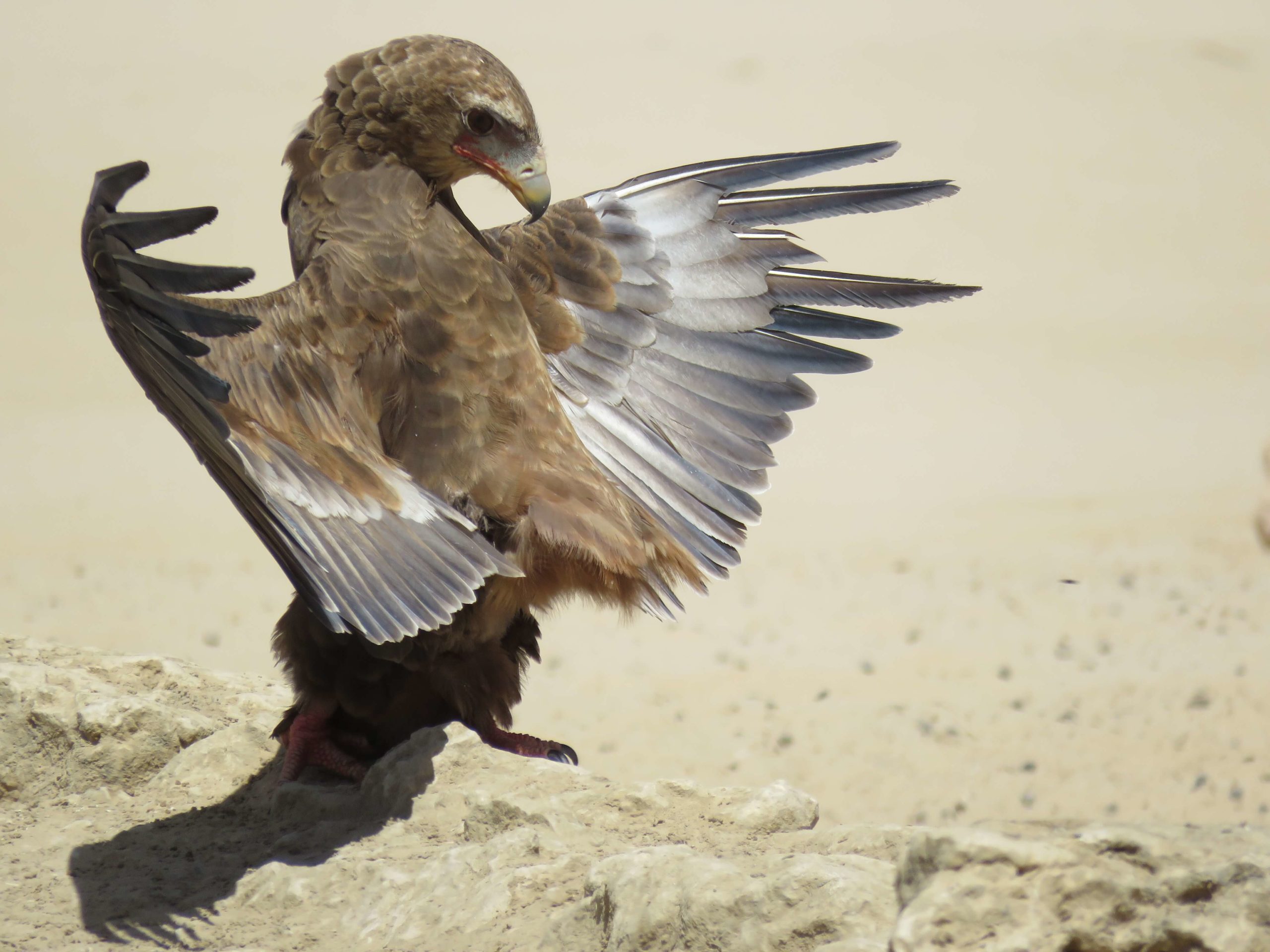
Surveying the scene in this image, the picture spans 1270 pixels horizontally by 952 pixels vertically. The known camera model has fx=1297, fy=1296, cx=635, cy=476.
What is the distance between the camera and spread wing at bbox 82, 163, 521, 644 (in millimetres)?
2303

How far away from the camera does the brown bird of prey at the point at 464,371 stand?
8.06ft

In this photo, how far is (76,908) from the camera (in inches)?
96.3

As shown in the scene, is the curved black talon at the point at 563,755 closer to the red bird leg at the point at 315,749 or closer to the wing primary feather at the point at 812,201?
the red bird leg at the point at 315,749

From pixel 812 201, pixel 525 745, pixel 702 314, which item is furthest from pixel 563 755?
pixel 812 201

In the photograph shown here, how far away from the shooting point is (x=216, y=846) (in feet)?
9.16

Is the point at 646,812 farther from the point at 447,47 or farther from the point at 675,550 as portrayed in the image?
the point at 447,47

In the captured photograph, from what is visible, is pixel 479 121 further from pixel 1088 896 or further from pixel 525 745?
pixel 1088 896

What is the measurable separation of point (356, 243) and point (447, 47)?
0.53 metres

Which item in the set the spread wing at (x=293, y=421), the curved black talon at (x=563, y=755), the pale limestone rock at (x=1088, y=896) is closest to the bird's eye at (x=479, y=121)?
the spread wing at (x=293, y=421)

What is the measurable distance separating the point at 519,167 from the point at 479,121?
140 millimetres

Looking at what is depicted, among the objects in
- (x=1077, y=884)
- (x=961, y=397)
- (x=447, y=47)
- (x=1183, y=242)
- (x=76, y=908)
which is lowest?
(x=76, y=908)

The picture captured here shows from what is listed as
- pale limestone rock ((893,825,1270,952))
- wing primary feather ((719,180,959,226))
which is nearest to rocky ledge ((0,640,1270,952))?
pale limestone rock ((893,825,1270,952))

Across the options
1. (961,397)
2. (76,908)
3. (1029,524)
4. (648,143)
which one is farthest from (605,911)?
(648,143)

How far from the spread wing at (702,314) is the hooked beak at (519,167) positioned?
1.25ft
